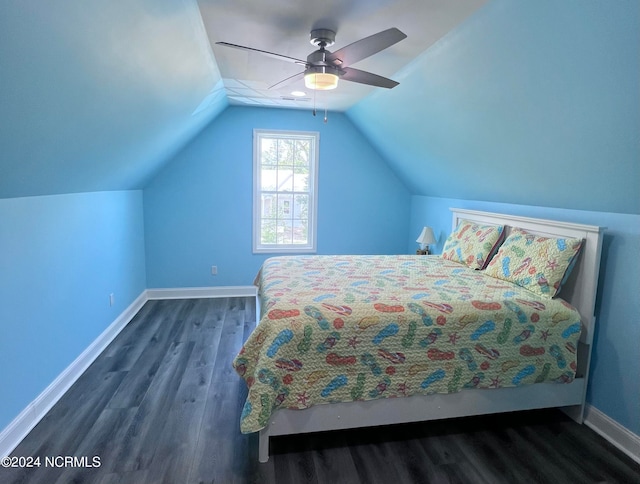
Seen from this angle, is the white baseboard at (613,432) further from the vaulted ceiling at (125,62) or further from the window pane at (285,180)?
the window pane at (285,180)

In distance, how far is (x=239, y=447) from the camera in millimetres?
1991

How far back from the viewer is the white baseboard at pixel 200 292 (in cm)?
451

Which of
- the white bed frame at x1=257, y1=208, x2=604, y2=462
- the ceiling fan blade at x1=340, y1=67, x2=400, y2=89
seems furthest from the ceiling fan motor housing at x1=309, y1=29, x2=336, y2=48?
the white bed frame at x1=257, y1=208, x2=604, y2=462

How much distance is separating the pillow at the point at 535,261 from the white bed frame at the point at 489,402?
0.30ft

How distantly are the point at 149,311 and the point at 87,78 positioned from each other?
2930 millimetres

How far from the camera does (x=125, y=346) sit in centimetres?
317

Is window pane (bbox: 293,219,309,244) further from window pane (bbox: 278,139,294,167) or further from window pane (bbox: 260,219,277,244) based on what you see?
window pane (bbox: 278,139,294,167)

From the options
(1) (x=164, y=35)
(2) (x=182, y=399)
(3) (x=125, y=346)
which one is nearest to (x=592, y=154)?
(1) (x=164, y=35)

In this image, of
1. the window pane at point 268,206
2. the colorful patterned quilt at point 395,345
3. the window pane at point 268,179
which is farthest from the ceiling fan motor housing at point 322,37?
the window pane at point 268,206

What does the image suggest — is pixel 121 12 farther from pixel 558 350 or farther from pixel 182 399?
pixel 558 350

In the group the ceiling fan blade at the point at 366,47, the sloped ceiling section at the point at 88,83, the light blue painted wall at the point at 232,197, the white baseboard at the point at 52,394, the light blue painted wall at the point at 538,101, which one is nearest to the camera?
the sloped ceiling section at the point at 88,83

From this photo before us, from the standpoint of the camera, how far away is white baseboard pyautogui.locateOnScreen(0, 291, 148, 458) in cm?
191

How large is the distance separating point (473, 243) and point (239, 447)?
2442 mm

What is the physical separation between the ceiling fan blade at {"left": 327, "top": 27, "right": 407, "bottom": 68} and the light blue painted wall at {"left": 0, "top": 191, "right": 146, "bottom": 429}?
1982 mm
